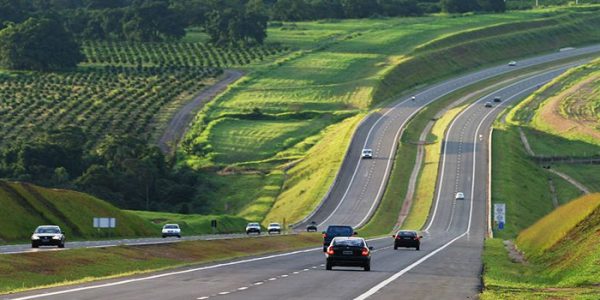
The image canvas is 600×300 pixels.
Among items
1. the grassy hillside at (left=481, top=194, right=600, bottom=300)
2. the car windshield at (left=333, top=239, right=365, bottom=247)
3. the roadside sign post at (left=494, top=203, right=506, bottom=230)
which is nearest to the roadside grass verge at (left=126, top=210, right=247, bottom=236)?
the roadside sign post at (left=494, top=203, right=506, bottom=230)

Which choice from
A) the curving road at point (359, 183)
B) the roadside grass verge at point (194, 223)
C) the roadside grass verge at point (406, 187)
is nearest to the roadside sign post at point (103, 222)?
the roadside grass verge at point (194, 223)

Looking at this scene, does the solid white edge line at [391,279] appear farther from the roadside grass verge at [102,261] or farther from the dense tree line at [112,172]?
the dense tree line at [112,172]

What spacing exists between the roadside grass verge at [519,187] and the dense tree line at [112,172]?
124 feet

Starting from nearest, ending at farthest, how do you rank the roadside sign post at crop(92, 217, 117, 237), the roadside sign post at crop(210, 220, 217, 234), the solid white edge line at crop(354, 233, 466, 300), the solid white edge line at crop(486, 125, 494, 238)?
the solid white edge line at crop(354, 233, 466, 300) < the roadside sign post at crop(92, 217, 117, 237) < the roadside sign post at crop(210, 220, 217, 234) < the solid white edge line at crop(486, 125, 494, 238)

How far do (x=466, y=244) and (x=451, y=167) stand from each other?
70.7 metres

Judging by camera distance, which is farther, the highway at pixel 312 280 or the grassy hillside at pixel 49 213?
the grassy hillside at pixel 49 213

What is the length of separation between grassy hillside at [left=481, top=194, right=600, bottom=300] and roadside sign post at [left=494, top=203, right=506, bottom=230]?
47.1m

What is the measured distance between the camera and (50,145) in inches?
6407

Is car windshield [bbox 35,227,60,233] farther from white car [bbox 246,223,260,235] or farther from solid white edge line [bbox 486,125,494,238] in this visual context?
solid white edge line [bbox 486,125,494,238]

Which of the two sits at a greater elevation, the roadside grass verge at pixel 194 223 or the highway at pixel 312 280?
the highway at pixel 312 280

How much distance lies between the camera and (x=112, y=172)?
157 meters

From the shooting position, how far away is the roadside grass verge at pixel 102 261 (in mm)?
48344

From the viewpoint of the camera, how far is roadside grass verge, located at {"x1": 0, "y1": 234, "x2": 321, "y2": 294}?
48.3m

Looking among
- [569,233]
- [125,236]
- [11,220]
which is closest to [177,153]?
[125,236]
